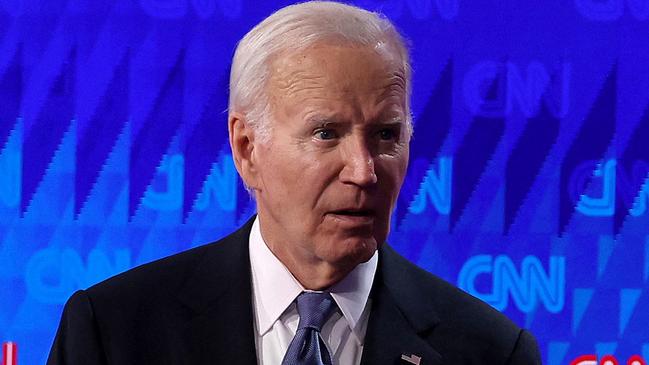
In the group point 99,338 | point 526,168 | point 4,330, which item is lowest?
point 99,338

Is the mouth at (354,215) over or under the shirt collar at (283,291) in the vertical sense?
over

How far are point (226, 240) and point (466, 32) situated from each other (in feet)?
3.87

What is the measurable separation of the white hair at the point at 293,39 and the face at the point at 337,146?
0.02 metres

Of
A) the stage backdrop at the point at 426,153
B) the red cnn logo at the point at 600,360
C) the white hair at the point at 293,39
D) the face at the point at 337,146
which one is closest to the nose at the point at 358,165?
the face at the point at 337,146

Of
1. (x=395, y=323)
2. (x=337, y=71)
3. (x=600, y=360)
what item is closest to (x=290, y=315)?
(x=395, y=323)

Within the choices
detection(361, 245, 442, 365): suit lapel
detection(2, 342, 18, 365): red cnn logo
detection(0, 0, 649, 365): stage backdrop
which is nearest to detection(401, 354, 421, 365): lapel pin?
detection(361, 245, 442, 365): suit lapel

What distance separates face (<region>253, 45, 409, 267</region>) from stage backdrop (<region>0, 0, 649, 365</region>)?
1070 mm

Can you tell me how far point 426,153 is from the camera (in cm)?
292

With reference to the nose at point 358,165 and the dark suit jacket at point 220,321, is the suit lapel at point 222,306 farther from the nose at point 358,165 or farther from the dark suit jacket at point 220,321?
the nose at point 358,165

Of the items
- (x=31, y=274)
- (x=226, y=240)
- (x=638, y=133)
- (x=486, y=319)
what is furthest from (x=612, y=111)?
(x=31, y=274)

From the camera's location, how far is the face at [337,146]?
69.9 inches

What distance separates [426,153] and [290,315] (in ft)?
3.60

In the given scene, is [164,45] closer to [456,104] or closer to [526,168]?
[456,104]

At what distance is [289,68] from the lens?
182cm
